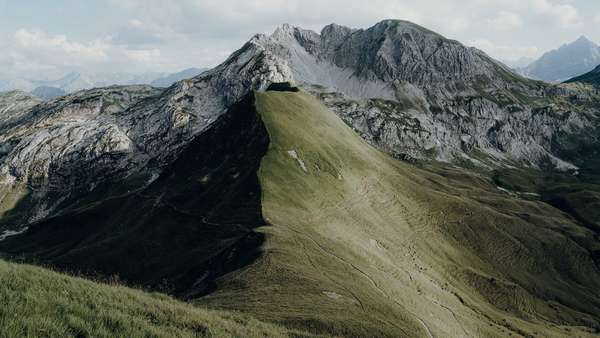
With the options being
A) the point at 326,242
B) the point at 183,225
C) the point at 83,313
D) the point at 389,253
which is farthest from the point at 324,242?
the point at 83,313

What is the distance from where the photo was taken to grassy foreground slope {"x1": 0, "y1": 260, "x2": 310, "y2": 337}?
14.7m

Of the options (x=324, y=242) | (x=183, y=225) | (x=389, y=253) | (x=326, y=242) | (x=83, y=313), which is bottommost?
(x=183, y=225)

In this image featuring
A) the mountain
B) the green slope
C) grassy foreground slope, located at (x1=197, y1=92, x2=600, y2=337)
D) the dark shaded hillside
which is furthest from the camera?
the dark shaded hillside

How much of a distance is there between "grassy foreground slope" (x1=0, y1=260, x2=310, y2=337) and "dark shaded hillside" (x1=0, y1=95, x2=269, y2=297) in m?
35.8

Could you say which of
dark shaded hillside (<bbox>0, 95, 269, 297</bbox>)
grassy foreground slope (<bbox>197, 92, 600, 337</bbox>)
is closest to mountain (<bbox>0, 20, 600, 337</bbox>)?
grassy foreground slope (<bbox>197, 92, 600, 337</bbox>)

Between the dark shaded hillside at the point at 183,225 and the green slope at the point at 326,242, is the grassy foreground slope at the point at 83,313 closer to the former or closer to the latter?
the green slope at the point at 326,242

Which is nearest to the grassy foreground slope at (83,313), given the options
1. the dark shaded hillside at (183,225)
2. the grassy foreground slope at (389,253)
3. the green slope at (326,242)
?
the green slope at (326,242)

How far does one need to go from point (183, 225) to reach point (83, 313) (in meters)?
89.6

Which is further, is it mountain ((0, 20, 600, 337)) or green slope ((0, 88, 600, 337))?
green slope ((0, 88, 600, 337))

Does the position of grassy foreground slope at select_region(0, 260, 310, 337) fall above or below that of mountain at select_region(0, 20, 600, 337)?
above

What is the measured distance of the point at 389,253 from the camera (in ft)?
304

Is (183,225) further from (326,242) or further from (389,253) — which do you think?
(389,253)

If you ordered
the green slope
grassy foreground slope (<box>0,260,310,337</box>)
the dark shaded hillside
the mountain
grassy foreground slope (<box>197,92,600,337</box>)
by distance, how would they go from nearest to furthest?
grassy foreground slope (<box>0,260,310,337</box>)
grassy foreground slope (<box>197,92,600,337</box>)
the mountain
the green slope
the dark shaded hillside

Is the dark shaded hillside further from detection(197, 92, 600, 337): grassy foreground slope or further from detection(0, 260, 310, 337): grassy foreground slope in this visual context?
detection(0, 260, 310, 337): grassy foreground slope
